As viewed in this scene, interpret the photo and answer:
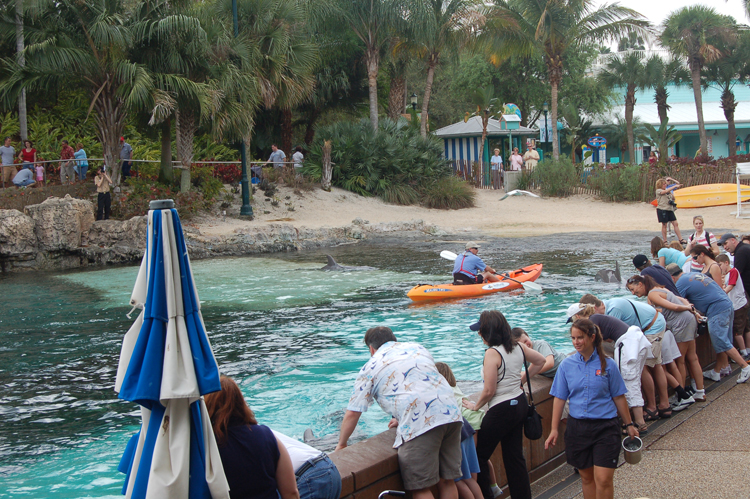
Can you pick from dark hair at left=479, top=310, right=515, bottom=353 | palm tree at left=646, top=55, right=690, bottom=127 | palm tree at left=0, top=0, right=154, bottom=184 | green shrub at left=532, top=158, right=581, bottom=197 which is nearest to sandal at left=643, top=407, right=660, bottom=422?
dark hair at left=479, top=310, right=515, bottom=353

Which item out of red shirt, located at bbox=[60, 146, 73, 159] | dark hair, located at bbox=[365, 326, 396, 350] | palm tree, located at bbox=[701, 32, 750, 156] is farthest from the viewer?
palm tree, located at bbox=[701, 32, 750, 156]

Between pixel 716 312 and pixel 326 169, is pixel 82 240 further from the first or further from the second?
pixel 716 312

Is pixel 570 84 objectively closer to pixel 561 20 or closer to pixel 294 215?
pixel 561 20

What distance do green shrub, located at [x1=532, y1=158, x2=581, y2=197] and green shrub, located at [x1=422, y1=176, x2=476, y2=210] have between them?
3.66m

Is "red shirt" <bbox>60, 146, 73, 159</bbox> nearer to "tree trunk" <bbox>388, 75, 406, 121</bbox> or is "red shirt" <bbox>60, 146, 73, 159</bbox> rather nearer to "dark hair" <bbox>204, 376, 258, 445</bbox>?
"tree trunk" <bbox>388, 75, 406, 121</bbox>

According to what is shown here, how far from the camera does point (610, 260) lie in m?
17.8

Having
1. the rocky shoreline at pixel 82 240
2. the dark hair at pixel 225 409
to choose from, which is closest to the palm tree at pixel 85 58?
the rocky shoreline at pixel 82 240

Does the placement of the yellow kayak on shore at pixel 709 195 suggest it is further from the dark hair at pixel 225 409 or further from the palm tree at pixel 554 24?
the dark hair at pixel 225 409

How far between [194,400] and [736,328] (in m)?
7.23

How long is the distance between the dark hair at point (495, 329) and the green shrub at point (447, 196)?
1008 inches

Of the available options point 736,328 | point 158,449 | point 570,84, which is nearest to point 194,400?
point 158,449

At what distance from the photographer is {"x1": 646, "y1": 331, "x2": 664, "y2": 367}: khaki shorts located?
244 inches

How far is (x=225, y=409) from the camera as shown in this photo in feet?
10.8

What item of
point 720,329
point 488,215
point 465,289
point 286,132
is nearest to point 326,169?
point 286,132
